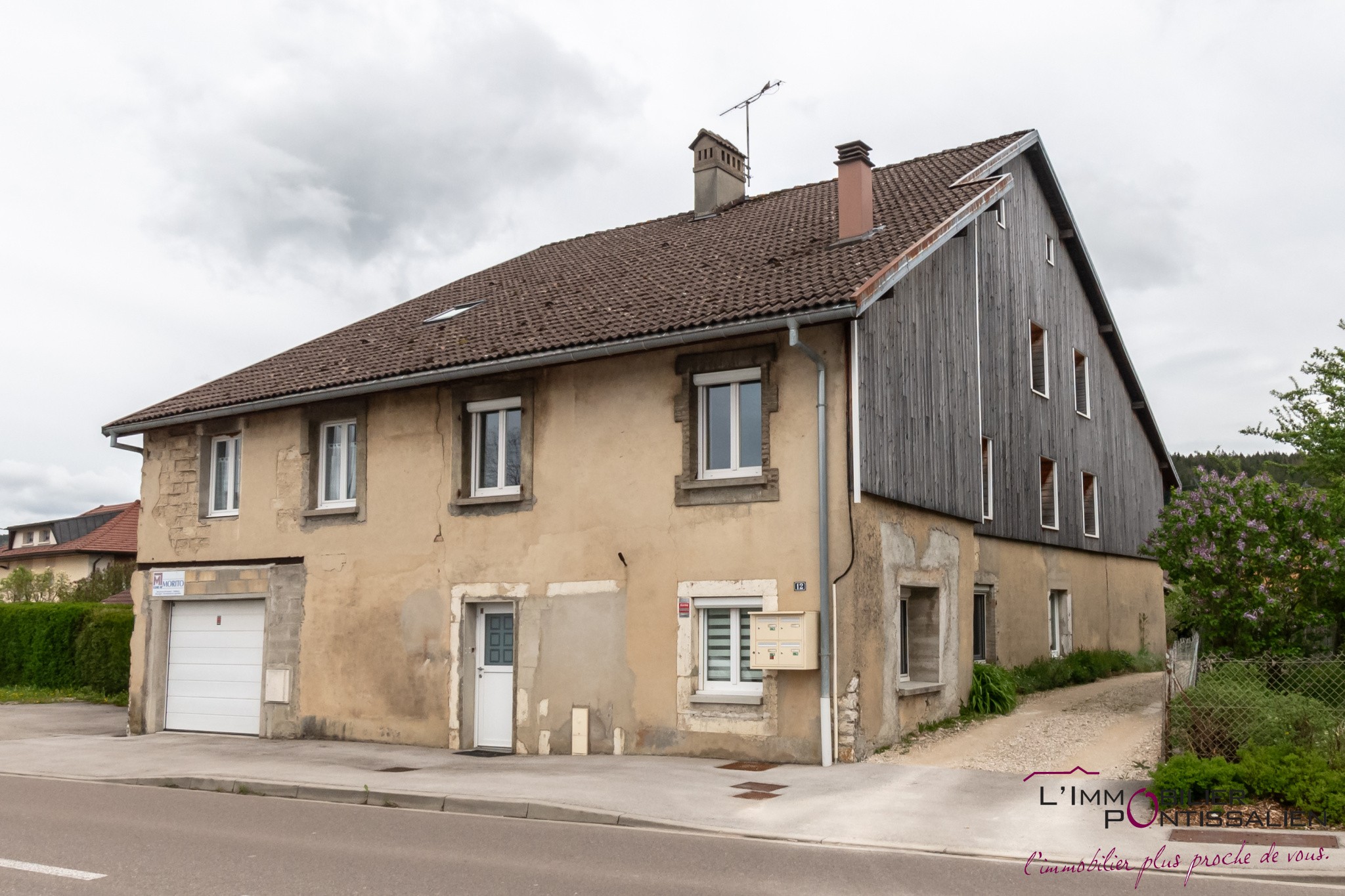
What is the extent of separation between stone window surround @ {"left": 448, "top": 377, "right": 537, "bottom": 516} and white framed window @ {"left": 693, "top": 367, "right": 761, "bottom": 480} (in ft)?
7.98

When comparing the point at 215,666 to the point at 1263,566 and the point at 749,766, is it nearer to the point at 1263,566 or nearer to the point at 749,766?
the point at 749,766

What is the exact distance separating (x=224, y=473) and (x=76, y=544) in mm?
31954

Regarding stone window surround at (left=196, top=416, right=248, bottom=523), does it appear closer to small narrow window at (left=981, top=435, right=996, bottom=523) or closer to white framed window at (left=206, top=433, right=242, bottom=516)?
white framed window at (left=206, top=433, right=242, bottom=516)

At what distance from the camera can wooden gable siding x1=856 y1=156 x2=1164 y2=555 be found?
541 inches

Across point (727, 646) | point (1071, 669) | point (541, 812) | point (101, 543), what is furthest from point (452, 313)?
point (101, 543)

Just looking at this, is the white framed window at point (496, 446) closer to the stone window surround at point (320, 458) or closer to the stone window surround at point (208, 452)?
the stone window surround at point (320, 458)

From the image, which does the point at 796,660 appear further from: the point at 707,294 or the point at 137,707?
the point at 137,707

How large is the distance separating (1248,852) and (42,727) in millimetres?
17785

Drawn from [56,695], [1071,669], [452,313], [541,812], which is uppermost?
[452,313]

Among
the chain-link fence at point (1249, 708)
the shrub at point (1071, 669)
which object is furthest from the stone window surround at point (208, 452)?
the chain-link fence at point (1249, 708)

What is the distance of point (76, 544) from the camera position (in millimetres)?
45156

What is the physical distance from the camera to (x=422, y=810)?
1032 centimetres

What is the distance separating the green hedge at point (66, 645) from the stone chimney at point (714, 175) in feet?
50.2

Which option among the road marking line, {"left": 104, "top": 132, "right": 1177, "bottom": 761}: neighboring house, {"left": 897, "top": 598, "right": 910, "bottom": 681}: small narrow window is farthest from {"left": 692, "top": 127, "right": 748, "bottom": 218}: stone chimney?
the road marking line
